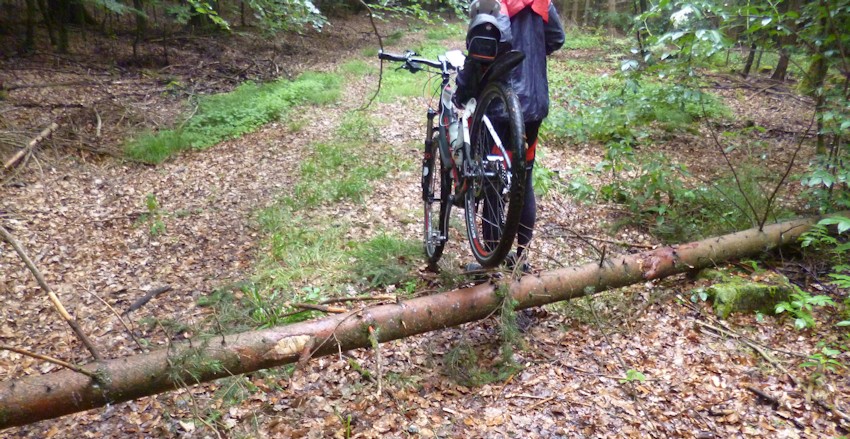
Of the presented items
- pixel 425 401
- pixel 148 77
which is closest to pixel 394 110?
pixel 148 77

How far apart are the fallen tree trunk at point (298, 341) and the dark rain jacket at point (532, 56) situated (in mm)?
1157

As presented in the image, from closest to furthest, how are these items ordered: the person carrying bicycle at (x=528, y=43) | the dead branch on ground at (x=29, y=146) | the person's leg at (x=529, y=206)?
the person carrying bicycle at (x=528, y=43)
the person's leg at (x=529, y=206)
the dead branch on ground at (x=29, y=146)

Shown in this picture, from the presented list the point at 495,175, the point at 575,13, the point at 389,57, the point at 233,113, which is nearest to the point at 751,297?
the point at 495,175

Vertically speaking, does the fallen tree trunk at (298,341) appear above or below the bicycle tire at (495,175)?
below

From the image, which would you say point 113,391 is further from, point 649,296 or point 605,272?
point 649,296

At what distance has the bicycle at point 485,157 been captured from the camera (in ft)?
8.71

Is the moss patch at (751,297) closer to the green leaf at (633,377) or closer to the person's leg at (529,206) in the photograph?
the green leaf at (633,377)

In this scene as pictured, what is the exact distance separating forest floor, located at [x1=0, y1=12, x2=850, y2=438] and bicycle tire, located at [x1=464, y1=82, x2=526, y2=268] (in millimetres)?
572

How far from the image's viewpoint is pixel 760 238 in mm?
4129

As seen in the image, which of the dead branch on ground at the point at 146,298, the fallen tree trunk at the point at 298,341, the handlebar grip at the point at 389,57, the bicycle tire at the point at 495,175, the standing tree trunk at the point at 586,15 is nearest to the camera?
the fallen tree trunk at the point at 298,341

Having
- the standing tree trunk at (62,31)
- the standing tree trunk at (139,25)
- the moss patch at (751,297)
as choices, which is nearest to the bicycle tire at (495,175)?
the moss patch at (751,297)

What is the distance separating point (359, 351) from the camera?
11.4ft

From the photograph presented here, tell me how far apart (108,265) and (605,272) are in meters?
4.44

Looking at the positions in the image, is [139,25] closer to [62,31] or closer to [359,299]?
[62,31]
